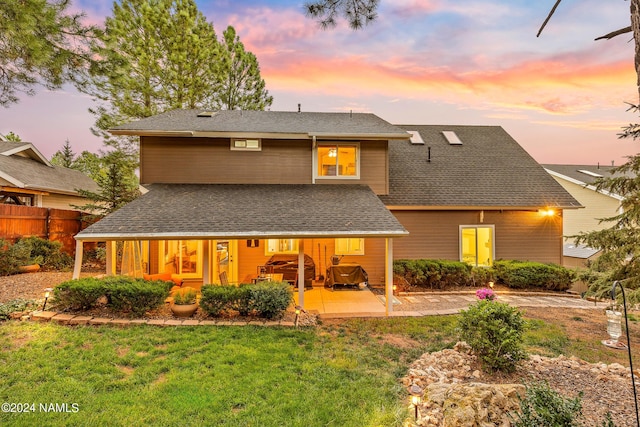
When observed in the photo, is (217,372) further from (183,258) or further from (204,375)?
(183,258)

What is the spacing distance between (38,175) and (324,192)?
54.8 ft

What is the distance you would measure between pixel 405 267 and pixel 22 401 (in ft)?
30.8

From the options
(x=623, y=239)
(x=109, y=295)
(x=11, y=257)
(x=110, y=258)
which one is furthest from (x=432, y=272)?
(x=11, y=257)

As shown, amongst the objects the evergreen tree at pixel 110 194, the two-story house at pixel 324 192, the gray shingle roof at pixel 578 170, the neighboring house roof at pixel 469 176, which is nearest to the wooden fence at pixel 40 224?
the evergreen tree at pixel 110 194

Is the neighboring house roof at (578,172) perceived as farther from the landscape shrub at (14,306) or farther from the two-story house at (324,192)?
the landscape shrub at (14,306)

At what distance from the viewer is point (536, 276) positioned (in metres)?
9.94

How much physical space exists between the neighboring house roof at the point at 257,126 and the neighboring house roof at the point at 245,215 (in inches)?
73.6

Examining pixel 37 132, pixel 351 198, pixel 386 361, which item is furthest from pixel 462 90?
pixel 37 132

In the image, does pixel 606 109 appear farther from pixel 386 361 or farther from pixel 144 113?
pixel 144 113

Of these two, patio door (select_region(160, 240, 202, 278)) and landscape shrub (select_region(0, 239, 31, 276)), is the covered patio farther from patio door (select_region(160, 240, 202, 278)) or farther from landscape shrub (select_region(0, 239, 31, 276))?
landscape shrub (select_region(0, 239, 31, 276))

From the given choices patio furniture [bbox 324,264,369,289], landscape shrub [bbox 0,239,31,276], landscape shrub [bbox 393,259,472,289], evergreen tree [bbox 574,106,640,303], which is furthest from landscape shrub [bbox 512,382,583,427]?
landscape shrub [bbox 0,239,31,276]

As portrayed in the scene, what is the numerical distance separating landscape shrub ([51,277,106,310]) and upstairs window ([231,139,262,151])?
5.89 metres

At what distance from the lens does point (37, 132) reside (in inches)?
738

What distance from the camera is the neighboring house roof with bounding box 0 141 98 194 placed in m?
13.6
